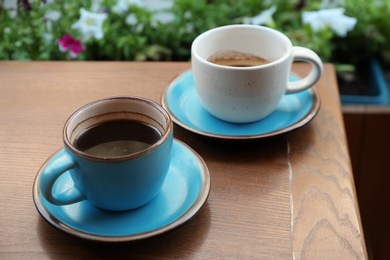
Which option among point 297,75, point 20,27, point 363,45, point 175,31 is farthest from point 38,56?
point 363,45

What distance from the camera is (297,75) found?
0.91 meters

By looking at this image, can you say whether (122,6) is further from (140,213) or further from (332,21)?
(140,213)

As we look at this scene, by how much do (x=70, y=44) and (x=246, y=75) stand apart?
540 millimetres

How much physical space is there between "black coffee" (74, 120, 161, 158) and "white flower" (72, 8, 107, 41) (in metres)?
0.55

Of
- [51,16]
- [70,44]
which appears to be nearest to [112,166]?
[70,44]

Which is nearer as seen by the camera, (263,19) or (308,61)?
(308,61)

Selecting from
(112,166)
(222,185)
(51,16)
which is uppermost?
(112,166)

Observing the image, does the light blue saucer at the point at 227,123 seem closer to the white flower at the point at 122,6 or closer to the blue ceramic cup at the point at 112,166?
the blue ceramic cup at the point at 112,166

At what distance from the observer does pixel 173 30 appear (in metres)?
1.31

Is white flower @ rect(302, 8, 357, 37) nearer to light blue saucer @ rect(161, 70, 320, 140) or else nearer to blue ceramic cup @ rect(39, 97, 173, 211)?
light blue saucer @ rect(161, 70, 320, 140)

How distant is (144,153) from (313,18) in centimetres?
81

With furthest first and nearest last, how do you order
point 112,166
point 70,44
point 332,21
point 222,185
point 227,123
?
1. point 332,21
2. point 70,44
3. point 227,123
4. point 222,185
5. point 112,166

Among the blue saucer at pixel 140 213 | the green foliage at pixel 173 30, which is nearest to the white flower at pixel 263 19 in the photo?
the green foliage at pixel 173 30

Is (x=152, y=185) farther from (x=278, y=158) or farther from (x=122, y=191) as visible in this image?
(x=278, y=158)
